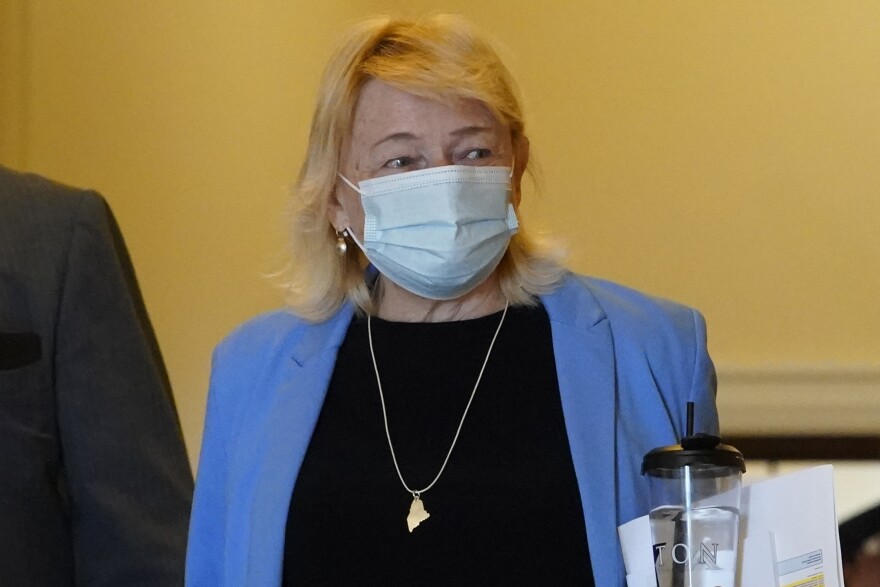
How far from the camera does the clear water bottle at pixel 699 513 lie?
115cm

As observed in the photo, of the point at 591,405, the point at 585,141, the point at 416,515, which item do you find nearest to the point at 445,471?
the point at 416,515

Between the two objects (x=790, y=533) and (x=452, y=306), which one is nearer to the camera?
(x=790, y=533)

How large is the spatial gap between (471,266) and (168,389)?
426mm

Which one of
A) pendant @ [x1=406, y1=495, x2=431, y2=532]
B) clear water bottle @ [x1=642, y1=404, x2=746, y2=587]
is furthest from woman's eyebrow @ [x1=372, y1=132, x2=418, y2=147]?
clear water bottle @ [x1=642, y1=404, x2=746, y2=587]

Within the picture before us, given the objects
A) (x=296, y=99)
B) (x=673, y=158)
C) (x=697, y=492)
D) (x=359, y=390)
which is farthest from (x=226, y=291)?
(x=697, y=492)

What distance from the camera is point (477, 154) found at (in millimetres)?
1614

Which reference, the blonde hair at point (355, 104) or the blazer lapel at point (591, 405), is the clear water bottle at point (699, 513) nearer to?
the blazer lapel at point (591, 405)

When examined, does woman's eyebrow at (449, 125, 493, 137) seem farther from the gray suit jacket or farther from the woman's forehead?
the gray suit jacket

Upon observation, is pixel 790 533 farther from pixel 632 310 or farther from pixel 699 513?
pixel 632 310

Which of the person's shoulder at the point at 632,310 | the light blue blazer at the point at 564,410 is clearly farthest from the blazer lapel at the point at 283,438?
the person's shoulder at the point at 632,310

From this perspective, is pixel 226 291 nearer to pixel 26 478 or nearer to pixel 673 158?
pixel 673 158

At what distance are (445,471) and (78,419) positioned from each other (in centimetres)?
45

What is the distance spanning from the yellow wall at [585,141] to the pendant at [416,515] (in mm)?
1216

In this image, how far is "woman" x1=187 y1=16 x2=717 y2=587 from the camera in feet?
4.75
